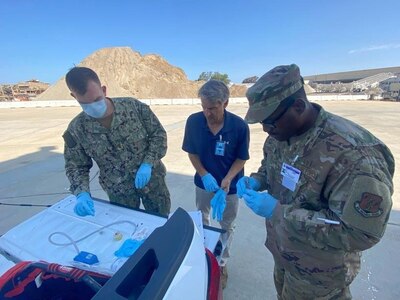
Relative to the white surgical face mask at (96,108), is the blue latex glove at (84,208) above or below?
below

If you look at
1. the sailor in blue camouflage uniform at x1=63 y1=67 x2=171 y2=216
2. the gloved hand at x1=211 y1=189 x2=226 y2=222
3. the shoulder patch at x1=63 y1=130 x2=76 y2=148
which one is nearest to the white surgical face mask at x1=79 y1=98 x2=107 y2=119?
the sailor in blue camouflage uniform at x1=63 y1=67 x2=171 y2=216

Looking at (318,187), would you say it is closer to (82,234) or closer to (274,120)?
(274,120)

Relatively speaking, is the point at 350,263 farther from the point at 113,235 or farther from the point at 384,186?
the point at 113,235

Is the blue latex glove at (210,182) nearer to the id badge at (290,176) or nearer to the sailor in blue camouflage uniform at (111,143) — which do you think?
the sailor in blue camouflage uniform at (111,143)

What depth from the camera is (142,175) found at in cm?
168

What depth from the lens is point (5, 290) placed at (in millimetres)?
763

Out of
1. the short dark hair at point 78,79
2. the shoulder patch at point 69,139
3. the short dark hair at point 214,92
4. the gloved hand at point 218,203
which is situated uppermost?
the short dark hair at point 78,79

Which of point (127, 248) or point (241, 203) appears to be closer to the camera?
point (127, 248)

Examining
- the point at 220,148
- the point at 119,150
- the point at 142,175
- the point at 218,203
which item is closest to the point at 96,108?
the point at 119,150

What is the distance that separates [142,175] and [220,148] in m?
0.58

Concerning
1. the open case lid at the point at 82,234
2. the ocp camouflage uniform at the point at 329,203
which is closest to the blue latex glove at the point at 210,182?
the open case lid at the point at 82,234

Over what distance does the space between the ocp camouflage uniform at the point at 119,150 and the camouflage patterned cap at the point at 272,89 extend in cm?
103

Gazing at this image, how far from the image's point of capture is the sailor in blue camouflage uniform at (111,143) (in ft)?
4.92

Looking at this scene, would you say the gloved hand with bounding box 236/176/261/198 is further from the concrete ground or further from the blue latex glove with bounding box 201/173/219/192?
the concrete ground
